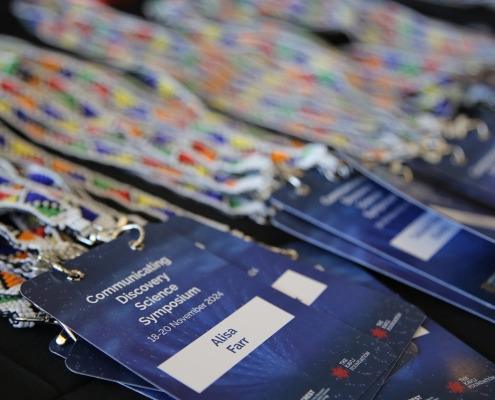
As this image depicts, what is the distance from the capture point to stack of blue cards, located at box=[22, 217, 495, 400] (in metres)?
0.57

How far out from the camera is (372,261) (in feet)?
2.62

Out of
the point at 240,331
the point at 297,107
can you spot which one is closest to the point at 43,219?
the point at 240,331

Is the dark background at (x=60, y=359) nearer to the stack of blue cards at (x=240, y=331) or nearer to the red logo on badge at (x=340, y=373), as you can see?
the stack of blue cards at (x=240, y=331)

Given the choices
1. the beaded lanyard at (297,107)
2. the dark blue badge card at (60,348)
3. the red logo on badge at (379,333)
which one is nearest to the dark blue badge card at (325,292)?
the red logo on badge at (379,333)

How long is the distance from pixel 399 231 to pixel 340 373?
12.3 inches

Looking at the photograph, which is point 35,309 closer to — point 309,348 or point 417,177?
point 309,348

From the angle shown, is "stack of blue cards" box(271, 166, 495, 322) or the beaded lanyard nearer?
"stack of blue cards" box(271, 166, 495, 322)

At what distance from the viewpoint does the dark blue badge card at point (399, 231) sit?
0.78 meters

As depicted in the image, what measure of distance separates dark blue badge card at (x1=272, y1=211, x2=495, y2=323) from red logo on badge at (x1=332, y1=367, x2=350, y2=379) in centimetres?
22

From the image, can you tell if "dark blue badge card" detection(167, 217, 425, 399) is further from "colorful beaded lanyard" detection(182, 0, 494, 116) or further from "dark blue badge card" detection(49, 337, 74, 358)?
"colorful beaded lanyard" detection(182, 0, 494, 116)

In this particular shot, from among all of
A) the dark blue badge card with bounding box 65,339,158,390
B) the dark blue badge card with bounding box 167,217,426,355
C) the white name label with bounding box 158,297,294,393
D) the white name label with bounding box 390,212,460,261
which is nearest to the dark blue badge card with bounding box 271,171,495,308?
the white name label with bounding box 390,212,460,261

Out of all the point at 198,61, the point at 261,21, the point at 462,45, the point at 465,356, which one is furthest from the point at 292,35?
the point at 465,356

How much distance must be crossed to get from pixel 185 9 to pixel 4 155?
831 millimetres

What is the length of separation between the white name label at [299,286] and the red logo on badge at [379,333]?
78mm
